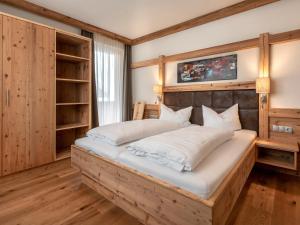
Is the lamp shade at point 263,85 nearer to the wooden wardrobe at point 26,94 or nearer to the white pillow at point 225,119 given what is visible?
the white pillow at point 225,119

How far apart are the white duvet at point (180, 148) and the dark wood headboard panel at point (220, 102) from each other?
1.17 meters

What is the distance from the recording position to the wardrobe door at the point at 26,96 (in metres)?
2.41

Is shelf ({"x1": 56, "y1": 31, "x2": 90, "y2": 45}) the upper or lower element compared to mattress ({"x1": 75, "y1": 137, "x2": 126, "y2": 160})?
upper

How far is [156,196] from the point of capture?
4.40 feet

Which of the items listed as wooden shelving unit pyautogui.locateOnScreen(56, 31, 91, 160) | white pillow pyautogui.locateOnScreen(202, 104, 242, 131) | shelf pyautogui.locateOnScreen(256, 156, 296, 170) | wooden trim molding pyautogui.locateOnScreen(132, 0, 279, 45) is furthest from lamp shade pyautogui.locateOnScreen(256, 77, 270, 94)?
wooden shelving unit pyautogui.locateOnScreen(56, 31, 91, 160)

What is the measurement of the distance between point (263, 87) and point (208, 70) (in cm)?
97

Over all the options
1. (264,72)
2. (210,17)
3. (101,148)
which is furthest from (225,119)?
(101,148)

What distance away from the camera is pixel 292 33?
237cm

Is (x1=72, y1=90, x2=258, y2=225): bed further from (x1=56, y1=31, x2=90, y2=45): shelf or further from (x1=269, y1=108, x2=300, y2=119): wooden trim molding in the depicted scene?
(x1=56, y1=31, x2=90, y2=45): shelf

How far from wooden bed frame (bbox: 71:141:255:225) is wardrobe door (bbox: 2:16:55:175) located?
4.19 feet

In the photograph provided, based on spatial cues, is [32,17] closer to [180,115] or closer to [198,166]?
[180,115]

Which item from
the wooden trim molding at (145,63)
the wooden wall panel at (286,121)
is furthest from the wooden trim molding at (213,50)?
the wooden wall panel at (286,121)

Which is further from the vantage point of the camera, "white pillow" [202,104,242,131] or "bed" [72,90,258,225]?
"white pillow" [202,104,242,131]

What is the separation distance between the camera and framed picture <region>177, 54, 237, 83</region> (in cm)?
292
